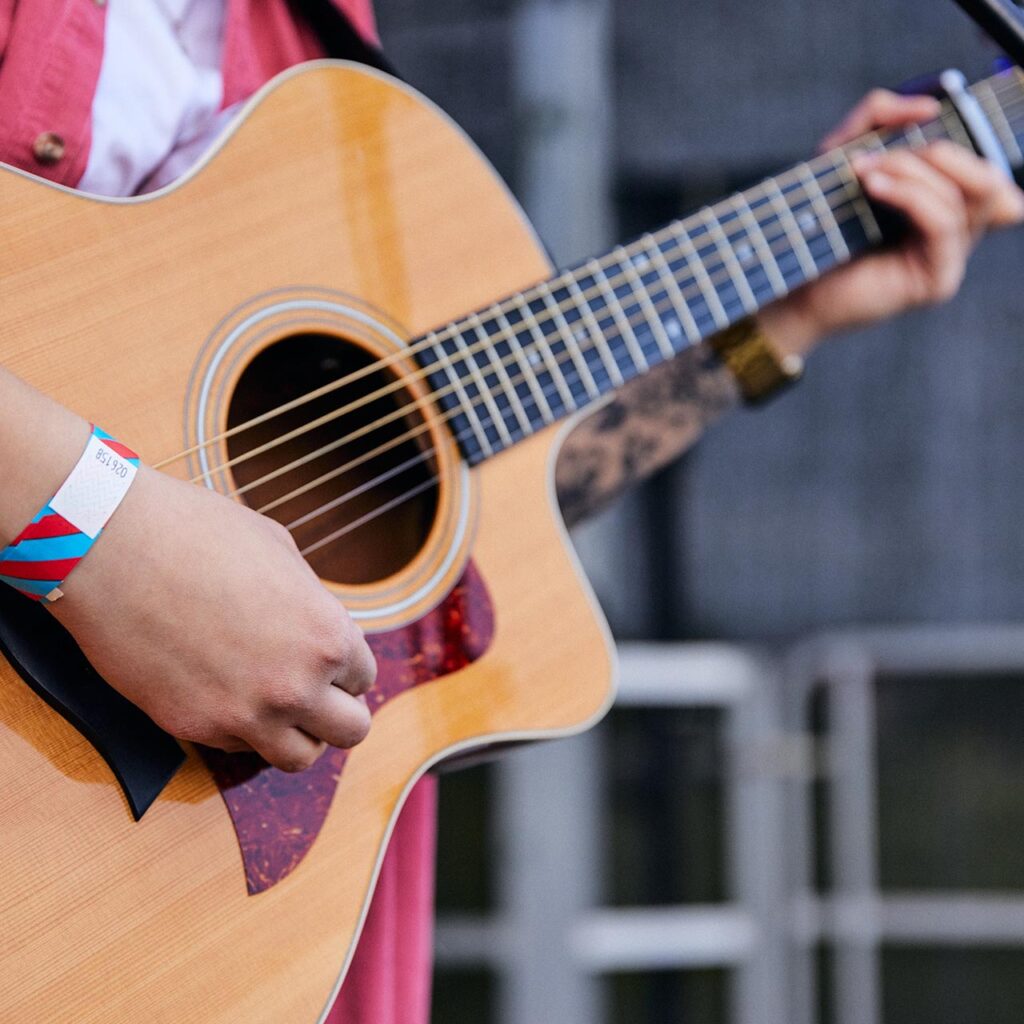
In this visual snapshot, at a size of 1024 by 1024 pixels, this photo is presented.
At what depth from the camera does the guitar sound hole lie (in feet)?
2.86

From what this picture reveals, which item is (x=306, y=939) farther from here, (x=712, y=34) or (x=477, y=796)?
(x=712, y=34)

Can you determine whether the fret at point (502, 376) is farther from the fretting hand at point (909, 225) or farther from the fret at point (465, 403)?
the fretting hand at point (909, 225)

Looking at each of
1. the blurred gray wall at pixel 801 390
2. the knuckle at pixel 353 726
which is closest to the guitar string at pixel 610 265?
the knuckle at pixel 353 726

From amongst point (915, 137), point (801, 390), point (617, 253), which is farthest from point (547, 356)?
point (801, 390)

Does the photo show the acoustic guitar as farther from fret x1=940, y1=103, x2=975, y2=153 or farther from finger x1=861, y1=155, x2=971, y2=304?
fret x1=940, y1=103, x2=975, y2=153

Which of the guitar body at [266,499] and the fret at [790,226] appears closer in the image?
the guitar body at [266,499]

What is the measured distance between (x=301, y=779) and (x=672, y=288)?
55 centimetres

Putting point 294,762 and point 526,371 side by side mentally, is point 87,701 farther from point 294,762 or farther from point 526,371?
point 526,371

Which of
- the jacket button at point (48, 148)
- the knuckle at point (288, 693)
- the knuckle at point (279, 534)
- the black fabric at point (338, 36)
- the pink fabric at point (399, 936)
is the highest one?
the jacket button at point (48, 148)

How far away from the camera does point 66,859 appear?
686 mm

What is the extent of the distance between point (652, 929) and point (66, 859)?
206 cm

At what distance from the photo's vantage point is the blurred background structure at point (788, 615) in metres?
2.54

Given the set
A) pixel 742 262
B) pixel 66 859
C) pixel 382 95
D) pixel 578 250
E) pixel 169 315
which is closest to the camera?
pixel 66 859

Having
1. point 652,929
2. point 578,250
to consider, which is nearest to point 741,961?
point 652,929
